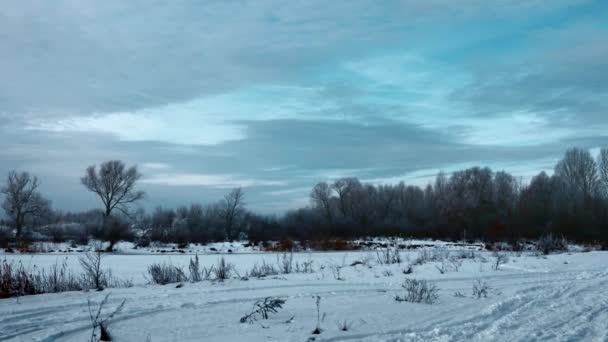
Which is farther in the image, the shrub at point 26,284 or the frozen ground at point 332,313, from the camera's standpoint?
the shrub at point 26,284

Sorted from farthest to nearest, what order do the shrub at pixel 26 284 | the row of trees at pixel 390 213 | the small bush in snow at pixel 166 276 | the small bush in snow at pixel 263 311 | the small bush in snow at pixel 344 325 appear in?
the row of trees at pixel 390 213, the small bush in snow at pixel 166 276, the shrub at pixel 26 284, the small bush in snow at pixel 263 311, the small bush in snow at pixel 344 325

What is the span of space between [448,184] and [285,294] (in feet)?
249

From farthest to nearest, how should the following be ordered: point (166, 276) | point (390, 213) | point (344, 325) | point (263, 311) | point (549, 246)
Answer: point (390, 213) → point (549, 246) → point (166, 276) → point (263, 311) → point (344, 325)

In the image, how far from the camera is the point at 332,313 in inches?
323

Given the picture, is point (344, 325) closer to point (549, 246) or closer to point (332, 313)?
point (332, 313)

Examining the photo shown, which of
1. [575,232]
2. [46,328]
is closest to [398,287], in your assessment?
[46,328]

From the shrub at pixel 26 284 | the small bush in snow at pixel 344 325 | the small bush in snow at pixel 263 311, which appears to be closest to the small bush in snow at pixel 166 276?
the shrub at pixel 26 284

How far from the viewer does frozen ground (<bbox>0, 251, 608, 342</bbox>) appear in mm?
6805

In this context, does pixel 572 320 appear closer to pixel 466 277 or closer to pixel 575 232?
pixel 466 277

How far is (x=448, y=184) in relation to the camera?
8250cm

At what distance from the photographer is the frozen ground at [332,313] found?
6805 millimetres

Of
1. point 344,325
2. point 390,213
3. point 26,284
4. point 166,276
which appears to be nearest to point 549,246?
point 166,276

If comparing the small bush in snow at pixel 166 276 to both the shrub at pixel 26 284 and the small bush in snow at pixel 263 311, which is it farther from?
the small bush in snow at pixel 263 311

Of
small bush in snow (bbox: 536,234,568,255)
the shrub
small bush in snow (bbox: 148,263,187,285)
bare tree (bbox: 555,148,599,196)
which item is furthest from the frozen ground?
bare tree (bbox: 555,148,599,196)
